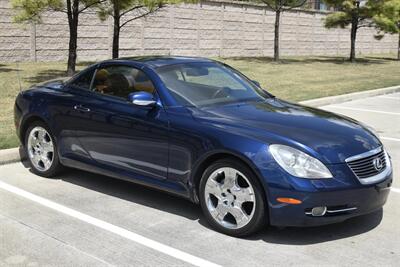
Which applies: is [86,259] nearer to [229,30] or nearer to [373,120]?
[373,120]

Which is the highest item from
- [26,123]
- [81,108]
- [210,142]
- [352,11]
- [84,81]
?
[352,11]

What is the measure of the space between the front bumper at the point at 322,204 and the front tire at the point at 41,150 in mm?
2915

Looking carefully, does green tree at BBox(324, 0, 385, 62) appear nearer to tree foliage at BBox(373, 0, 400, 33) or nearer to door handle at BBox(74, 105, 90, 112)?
tree foliage at BBox(373, 0, 400, 33)

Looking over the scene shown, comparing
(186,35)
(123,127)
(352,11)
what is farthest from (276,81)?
(352,11)

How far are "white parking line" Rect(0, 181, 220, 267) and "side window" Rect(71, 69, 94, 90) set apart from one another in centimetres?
128

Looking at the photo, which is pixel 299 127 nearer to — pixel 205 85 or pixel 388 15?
pixel 205 85

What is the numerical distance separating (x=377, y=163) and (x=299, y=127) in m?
0.72

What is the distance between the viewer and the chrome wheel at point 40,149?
20.6 ft

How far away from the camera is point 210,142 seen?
464 cm

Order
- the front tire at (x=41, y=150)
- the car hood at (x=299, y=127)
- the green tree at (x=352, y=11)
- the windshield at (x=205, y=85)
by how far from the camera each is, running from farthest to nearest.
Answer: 1. the green tree at (x=352, y=11)
2. the front tire at (x=41, y=150)
3. the windshield at (x=205, y=85)
4. the car hood at (x=299, y=127)

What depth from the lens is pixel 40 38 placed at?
19188 mm

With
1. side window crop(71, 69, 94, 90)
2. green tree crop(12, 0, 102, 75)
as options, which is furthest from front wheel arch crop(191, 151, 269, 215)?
green tree crop(12, 0, 102, 75)

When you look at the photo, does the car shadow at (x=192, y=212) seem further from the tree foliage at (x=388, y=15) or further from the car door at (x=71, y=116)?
the tree foliage at (x=388, y=15)

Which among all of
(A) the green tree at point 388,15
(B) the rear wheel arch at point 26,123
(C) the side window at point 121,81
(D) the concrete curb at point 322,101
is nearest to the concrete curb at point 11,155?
(D) the concrete curb at point 322,101
